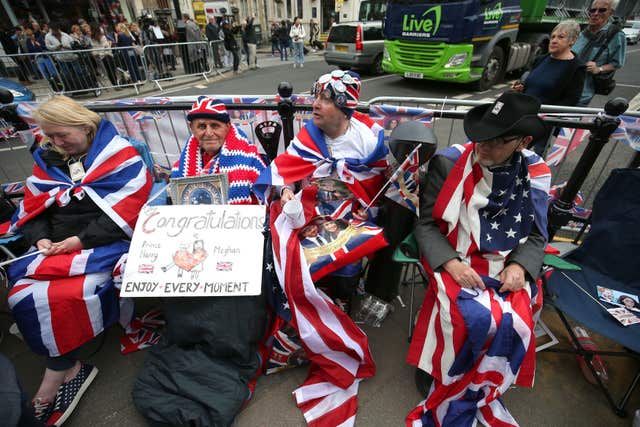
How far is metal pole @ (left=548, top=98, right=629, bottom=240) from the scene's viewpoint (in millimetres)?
2031

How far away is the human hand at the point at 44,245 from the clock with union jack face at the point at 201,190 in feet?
2.79

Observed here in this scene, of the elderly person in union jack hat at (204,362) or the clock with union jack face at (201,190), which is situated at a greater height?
the clock with union jack face at (201,190)

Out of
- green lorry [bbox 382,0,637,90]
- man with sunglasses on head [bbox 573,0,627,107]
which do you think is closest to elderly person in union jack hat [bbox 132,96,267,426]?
man with sunglasses on head [bbox 573,0,627,107]

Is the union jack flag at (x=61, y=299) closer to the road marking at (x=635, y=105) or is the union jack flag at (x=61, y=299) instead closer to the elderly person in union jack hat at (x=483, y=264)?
the elderly person in union jack hat at (x=483, y=264)

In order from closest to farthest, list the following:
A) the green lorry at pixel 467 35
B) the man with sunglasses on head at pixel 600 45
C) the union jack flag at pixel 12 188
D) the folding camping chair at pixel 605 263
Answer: the folding camping chair at pixel 605 263
the union jack flag at pixel 12 188
the man with sunglasses on head at pixel 600 45
the green lorry at pixel 467 35

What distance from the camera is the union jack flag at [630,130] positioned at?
7.01ft

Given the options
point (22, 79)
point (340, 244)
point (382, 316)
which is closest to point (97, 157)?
point (340, 244)

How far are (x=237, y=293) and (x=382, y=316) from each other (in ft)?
4.19

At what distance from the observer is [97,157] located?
7.09 feet

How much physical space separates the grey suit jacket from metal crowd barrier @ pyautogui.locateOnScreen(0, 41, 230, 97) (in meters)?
9.98

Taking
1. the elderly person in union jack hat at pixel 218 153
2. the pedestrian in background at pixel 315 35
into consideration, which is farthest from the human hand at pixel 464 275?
the pedestrian in background at pixel 315 35

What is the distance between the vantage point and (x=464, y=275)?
1.80 metres

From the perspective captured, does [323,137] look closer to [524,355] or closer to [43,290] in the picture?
[524,355]

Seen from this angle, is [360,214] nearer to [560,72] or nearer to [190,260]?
[190,260]
